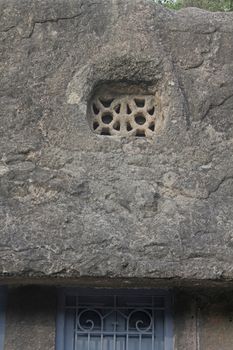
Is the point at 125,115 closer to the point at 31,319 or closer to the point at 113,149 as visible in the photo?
the point at 113,149

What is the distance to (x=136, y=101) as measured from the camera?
324cm

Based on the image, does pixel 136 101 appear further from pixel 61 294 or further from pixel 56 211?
pixel 61 294

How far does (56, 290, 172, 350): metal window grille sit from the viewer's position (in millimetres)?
3154

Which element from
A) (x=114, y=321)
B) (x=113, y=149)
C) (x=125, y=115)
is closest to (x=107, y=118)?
(x=125, y=115)

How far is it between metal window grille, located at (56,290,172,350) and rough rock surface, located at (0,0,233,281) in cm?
46

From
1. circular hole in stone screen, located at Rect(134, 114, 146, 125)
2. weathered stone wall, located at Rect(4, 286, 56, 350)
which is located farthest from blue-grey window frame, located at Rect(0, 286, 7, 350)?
circular hole in stone screen, located at Rect(134, 114, 146, 125)

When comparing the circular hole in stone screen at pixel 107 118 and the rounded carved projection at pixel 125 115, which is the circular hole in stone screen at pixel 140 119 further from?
the circular hole in stone screen at pixel 107 118


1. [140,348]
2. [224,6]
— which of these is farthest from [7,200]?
[224,6]

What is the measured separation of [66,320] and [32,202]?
597 millimetres

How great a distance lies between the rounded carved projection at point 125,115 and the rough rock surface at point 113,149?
8 cm

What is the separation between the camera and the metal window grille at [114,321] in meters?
3.15

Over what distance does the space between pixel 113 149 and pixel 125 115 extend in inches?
9.4

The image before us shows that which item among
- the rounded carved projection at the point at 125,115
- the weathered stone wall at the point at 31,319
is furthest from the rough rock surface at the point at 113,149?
the weathered stone wall at the point at 31,319

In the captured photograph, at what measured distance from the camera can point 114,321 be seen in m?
3.19
